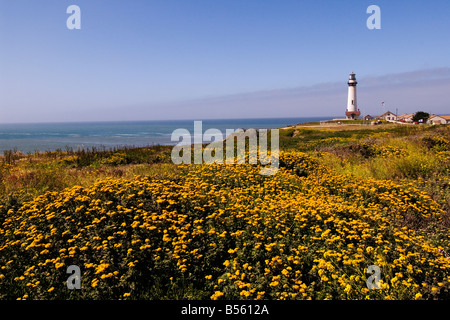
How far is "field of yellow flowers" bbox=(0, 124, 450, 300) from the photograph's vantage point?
3295mm

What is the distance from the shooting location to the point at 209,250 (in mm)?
3922

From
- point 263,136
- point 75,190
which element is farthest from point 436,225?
point 263,136

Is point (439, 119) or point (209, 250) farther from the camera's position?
point (439, 119)

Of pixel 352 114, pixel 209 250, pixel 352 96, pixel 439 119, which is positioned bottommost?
pixel 209 250

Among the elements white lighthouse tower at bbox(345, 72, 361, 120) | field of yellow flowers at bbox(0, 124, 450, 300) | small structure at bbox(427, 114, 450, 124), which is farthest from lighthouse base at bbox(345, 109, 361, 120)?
field of yellow flowers at bbox(0, 124, 450, 300)

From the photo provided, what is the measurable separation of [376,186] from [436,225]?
1.74 metres

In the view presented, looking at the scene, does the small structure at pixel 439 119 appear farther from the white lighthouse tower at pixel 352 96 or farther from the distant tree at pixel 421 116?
the white lighthouse tower at pixel 352 96

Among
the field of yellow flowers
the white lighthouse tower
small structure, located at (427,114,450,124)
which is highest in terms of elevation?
the white lighthouse tower

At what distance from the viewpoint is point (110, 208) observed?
4848mm

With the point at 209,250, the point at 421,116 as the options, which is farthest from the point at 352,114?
the point at 209,250

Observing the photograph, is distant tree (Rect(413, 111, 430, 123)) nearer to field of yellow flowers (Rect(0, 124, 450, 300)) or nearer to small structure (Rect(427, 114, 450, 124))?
small structure (Rect(427, 114, 450, 124))

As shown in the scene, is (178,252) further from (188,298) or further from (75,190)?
(75,190)

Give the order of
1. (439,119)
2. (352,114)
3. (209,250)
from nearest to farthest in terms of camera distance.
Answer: (209,250), (439,119), (352,114)

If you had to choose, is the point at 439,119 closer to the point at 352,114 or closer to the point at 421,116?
the point at 421,116
